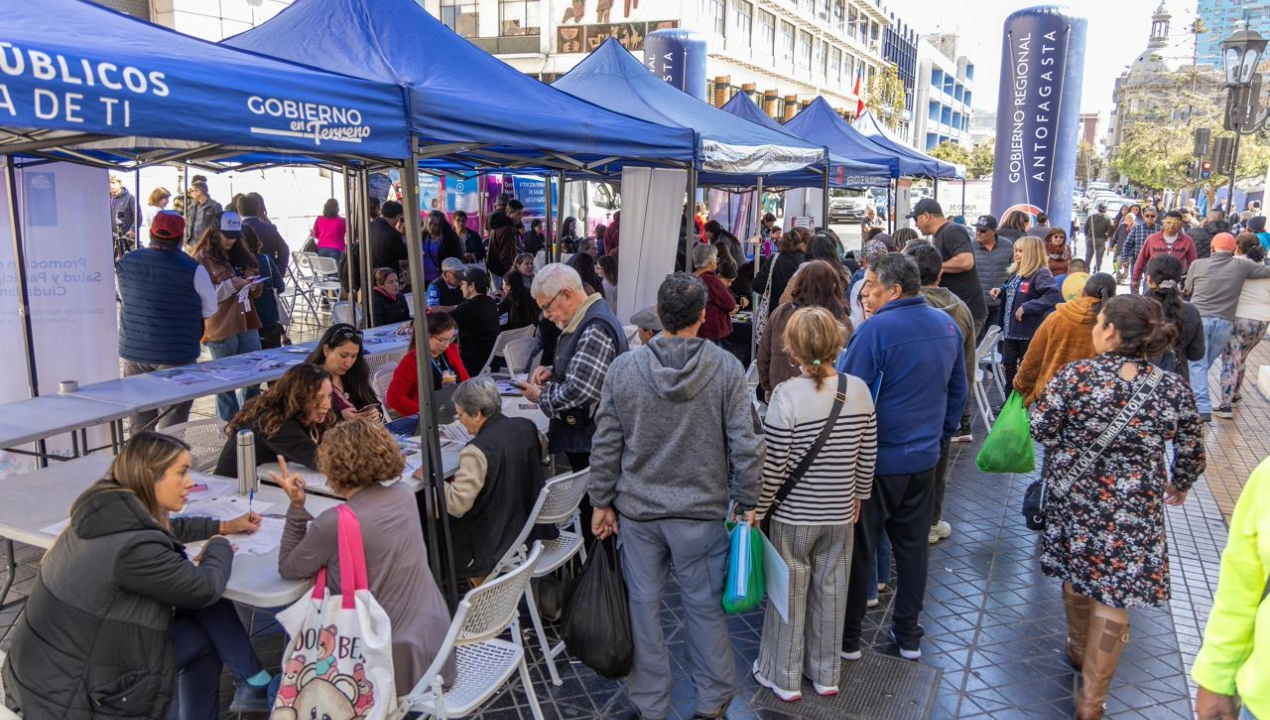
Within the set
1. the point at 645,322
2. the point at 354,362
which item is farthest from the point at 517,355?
the point at 354,362

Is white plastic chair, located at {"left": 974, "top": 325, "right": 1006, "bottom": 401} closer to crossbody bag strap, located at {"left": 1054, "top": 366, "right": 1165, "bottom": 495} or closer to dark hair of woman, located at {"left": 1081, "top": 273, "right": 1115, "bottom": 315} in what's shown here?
dark hair of woman, located at {"left": 1081, "top": 273, "right": 1115, "bottom": 315}

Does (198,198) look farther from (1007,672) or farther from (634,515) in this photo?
(1007,672)

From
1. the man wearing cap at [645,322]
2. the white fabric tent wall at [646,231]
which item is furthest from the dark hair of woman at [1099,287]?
the white fabric tent wall at [646,231]

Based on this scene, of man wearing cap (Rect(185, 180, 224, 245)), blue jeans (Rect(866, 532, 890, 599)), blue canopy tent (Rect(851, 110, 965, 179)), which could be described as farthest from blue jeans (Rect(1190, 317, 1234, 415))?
man wearing cap (Rect(185, 180, 224, 245))

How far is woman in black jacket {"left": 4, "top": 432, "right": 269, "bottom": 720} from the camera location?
245cm

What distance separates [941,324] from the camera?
11.8 feet

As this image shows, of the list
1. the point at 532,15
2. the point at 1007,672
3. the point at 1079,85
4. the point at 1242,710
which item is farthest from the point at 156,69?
the point at 532,15

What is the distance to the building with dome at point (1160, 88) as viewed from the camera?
141ft

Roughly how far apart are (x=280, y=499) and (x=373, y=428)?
3.24 feet

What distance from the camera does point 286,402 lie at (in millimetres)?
3686

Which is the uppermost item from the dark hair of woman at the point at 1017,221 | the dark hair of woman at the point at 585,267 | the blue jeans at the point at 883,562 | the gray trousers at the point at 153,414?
the dark hair of woman at the point at 1017,221

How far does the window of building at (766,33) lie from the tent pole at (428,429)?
4085 centimetres

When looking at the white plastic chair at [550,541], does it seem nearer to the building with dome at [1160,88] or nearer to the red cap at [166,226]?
the red cap at [166,226]

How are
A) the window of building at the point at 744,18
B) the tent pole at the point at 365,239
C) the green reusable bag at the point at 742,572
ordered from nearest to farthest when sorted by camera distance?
the green reusable bag at the point at 742,572
the tent pole at the point at 365,239
the window of building at the point at 744,18
